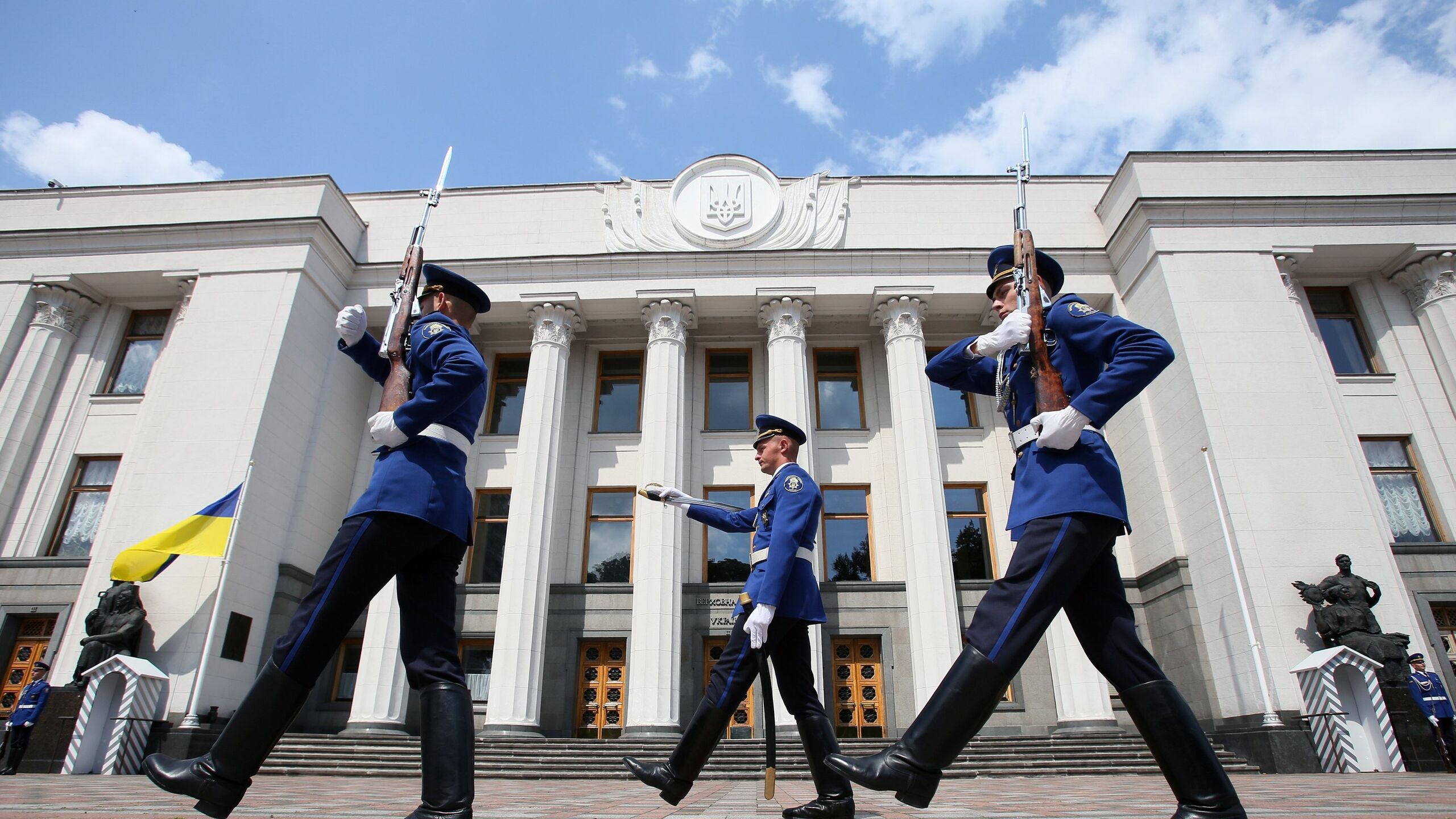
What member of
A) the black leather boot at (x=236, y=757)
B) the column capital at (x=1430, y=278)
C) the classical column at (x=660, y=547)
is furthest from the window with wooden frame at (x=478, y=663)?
the column capital at (x=1430, y=278)

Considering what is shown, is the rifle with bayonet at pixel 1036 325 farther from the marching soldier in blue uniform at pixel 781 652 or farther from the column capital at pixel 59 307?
the column capital at pixel 59 307

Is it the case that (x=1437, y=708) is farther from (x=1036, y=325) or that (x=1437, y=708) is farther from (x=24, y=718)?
(x=24, y=718)

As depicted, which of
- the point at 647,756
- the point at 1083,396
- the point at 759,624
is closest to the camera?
the point at 1083,396

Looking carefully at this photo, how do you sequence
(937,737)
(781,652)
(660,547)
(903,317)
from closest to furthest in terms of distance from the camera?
(937,737) → (781,652) → (660,547) → (903,317)

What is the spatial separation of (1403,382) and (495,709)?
20187mm

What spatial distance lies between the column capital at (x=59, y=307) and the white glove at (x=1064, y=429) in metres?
22.7

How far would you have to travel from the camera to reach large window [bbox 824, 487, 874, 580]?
17.4 m

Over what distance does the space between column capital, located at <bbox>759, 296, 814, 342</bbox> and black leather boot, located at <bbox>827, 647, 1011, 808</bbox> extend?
15.9 m

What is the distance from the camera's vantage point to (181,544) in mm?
13961

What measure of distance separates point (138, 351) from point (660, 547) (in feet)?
45.6

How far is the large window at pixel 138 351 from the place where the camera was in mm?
18469

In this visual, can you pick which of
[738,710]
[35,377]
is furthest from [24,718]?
[738,710]

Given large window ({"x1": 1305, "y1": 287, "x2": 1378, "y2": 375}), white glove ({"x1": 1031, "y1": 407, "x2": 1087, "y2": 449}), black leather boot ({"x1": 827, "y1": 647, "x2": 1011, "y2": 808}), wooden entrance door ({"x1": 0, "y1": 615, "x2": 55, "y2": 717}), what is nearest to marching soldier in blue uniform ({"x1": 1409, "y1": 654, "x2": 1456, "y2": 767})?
large window ({"x1": 1305, "y1": 287, "x2": 1378, "y2": 375})

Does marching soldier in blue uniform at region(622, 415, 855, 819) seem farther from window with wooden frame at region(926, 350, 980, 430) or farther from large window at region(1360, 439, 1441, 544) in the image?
large window at region(1360, 439, 1441, 544)
